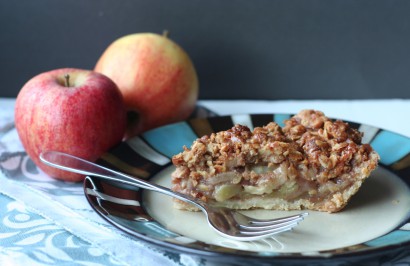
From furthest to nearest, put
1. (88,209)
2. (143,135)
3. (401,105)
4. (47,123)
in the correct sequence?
(401,105)
(143,135)
(47,123)
(88,209)

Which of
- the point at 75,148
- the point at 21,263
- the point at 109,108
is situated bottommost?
the point at 21,263

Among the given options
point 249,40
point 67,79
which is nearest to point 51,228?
point 67,79

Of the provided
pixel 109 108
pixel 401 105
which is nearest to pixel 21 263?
pixel 109 108

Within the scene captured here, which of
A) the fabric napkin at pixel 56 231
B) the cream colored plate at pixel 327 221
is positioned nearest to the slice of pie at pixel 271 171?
the cream colored plate at pixel 327 221

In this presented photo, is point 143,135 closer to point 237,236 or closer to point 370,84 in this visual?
point 237,236

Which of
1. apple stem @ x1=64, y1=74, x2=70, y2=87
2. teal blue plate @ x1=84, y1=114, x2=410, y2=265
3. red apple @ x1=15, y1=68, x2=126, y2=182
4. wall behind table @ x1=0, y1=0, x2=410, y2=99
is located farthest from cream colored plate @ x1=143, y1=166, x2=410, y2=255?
wall behind table @ x1=0, y1=0, x2=410, y2=99

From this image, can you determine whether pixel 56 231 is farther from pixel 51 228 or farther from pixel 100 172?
pixel 100 172

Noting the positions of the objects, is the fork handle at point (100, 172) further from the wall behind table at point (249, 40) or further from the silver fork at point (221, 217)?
the wall behind table at point (249, 40)

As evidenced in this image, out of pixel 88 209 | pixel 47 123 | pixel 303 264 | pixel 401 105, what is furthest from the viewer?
pixel 401 105
